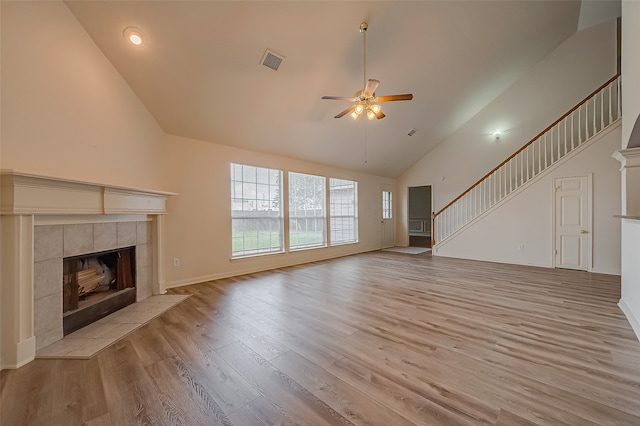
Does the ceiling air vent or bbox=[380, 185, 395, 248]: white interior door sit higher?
the ceiling air vent

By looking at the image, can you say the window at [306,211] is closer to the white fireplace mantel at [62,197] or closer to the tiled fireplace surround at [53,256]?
the white fireplace mantel at [62,197]

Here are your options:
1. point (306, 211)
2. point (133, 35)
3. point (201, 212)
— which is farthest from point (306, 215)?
point (133, 35)

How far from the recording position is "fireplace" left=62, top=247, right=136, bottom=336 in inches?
104

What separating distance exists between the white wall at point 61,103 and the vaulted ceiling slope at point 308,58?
26 centimetres

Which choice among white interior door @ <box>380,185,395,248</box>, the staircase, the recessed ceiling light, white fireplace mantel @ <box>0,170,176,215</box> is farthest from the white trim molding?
white fireplace mantel @ <box>0,170,176,215</box>

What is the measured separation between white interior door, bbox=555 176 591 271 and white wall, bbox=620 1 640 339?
2194mm

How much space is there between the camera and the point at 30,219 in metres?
2.14

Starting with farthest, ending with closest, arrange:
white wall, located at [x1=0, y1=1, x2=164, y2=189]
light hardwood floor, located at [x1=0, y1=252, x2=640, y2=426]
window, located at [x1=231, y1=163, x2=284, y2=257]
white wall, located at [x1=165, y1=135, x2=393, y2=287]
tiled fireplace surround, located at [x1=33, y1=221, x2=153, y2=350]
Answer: window, located at [x1=231, y1=163, x2=284, y2=257] < white wall, located at [x1=165, y1=135, x2=393, y2=287] < tiled fireplace surround, located at [x1=33, y1=221, x2=153, y2=350] < white wall, located at [x1=0, y1=1, x2=164, y2=189] < light hardwood floor, located at [x1=0, y1=252, x2=640, y2=426]

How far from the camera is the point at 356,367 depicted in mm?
1949

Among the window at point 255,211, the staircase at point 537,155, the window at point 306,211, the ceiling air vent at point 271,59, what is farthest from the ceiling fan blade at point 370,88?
the staircase at point 537,155

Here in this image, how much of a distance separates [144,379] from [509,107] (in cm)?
893

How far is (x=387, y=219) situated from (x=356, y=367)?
7086mm

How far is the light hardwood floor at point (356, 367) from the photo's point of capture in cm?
150

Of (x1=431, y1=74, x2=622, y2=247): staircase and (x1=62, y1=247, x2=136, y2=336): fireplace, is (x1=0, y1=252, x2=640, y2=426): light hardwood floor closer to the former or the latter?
(x1=62, y1=247, x2=136, y2=336): fireplace
